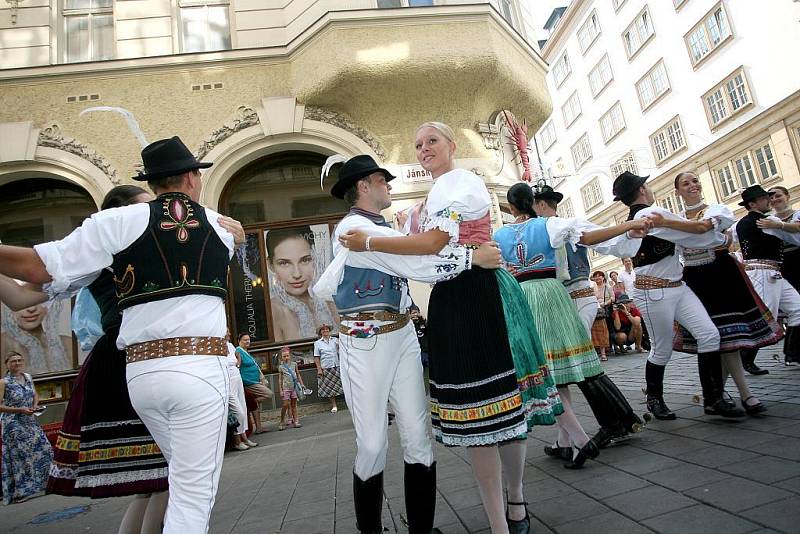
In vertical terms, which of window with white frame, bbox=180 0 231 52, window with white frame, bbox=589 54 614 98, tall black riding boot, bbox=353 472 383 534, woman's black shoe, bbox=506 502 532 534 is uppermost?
window with white frame, bbox=589 54 614 98

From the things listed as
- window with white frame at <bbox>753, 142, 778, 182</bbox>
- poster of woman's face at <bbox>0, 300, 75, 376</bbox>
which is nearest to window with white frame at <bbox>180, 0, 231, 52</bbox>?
poster of woman's face at <bbox>0, 300, 75, 376</bbox>

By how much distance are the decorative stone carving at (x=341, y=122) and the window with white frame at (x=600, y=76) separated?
28.9 m

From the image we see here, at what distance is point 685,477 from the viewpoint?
113 inches

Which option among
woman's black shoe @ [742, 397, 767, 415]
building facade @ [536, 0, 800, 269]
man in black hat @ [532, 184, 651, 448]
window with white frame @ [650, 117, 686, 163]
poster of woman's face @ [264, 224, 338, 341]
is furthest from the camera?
window with white frame @ [650, 117, 686, 163]

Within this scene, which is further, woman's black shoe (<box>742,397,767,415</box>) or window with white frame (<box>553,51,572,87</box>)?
window with white frame (<box>553,51,572,87</box>)

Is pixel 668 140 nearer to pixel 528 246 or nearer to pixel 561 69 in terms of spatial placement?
pixel 561 69

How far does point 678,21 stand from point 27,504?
105 ft

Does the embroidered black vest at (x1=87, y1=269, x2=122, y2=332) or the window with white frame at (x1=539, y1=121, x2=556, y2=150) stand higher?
the window with white frame at (x1=539, y1=121, x2=556, y2=150)

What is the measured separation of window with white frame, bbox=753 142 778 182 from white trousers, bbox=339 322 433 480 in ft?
82.5

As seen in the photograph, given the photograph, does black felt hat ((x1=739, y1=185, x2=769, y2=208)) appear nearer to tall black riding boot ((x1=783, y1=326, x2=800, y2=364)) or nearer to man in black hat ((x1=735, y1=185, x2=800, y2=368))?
man in black hat ((x1=735, y1=185, x2=800, y2=368))

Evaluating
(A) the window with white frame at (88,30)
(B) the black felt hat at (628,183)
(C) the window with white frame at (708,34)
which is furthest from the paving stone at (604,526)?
(C) the window with white frame at (708,34)

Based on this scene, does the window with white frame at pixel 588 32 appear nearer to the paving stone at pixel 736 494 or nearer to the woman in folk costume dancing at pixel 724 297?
the woman in folk costume dancing at pixel 724 297

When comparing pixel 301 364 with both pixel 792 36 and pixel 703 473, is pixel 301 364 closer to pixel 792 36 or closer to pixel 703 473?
pixel 703 473

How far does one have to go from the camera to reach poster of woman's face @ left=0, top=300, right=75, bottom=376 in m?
10.2
